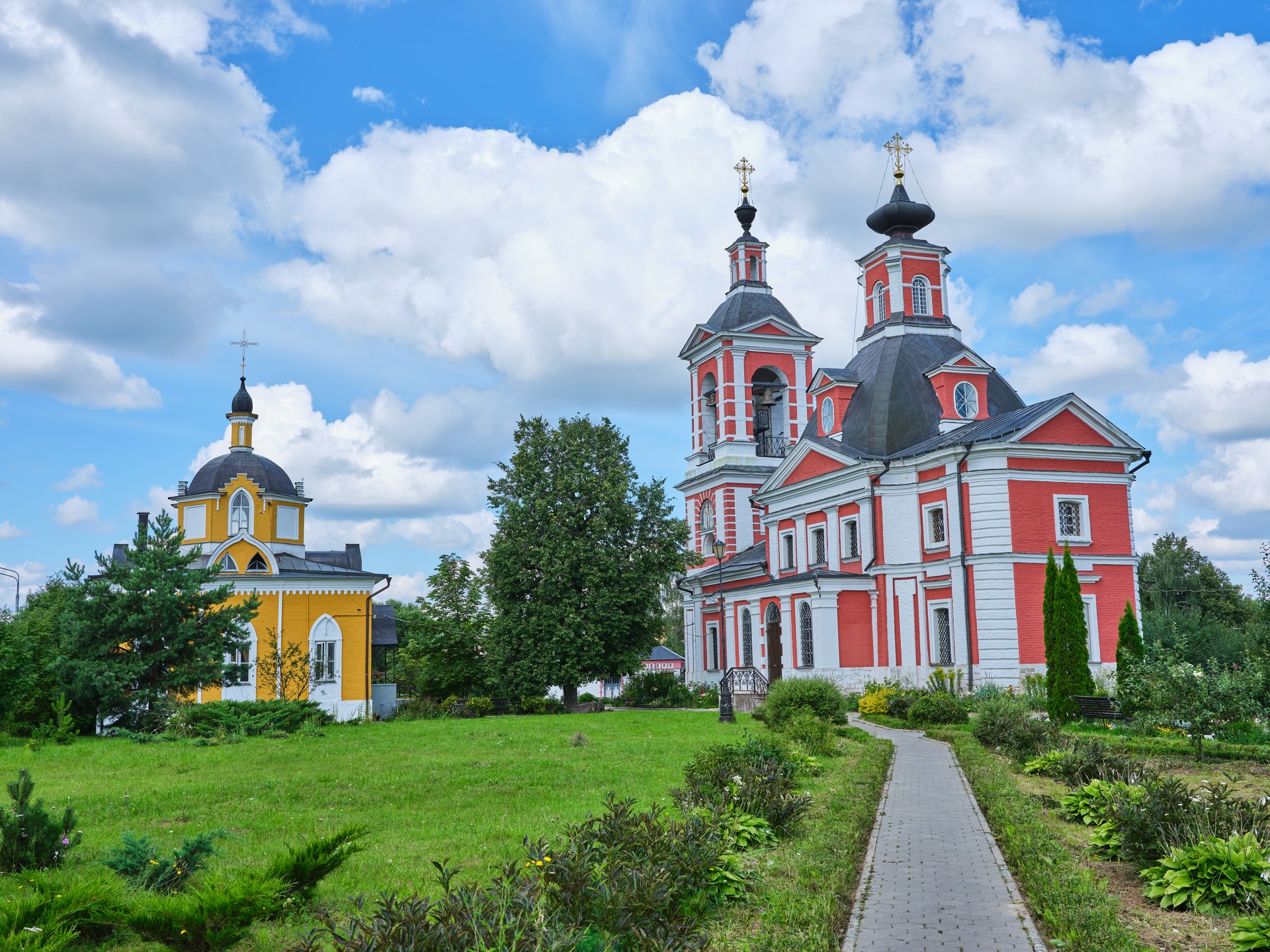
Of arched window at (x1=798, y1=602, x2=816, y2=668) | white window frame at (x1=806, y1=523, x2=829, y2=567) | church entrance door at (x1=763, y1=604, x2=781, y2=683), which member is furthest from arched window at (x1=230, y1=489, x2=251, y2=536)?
white window frame at (x1=806, y1=523, x2=829, y2=567)

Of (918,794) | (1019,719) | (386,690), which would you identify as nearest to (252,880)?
(918,794)

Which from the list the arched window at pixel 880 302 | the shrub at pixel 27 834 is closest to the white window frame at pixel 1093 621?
the arched window at pixel 880 302

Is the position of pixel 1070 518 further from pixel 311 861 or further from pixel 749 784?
pixel 311 861

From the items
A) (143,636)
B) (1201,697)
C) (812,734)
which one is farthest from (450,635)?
(1201,697)

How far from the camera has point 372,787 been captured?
42.6ft

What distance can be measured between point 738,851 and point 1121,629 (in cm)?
1804

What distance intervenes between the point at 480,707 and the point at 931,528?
15109 millimetres

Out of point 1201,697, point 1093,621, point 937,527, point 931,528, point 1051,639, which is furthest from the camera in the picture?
point 931,528

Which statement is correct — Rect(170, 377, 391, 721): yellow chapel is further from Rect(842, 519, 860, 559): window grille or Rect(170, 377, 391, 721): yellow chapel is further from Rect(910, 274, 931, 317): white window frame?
Rect(910, 274, 931, 317): white window frame

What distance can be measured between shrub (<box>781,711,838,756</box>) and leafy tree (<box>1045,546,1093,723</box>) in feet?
18.5

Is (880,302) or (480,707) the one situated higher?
(880,302)

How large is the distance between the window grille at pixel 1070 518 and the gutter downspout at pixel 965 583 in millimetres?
2702

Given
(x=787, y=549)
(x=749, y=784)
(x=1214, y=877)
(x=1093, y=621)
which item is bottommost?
(x=1214, y=877)

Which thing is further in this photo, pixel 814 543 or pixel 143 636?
pixel 814 543
